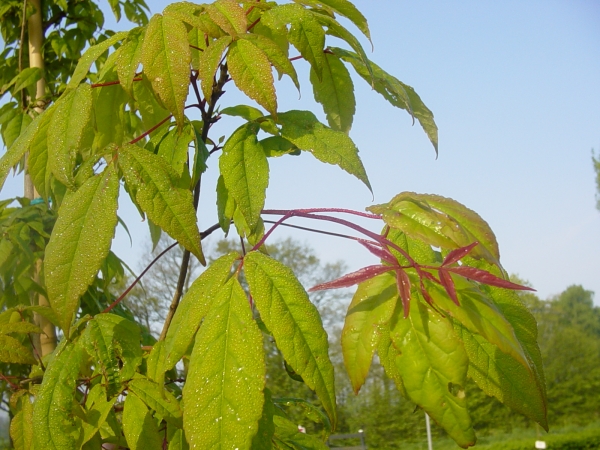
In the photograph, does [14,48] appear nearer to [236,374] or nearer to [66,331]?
[66,331]

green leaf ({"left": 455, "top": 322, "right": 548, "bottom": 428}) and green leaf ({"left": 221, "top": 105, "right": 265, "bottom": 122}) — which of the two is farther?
green leaf ({"left": 221, "top": 105, "right": 265, "bottom": 122})

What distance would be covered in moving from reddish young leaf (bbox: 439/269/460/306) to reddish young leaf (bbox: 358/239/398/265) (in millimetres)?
46

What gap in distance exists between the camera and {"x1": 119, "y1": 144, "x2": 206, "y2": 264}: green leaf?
0.48 meters

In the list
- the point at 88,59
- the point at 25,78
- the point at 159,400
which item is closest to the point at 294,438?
the point at 159,400

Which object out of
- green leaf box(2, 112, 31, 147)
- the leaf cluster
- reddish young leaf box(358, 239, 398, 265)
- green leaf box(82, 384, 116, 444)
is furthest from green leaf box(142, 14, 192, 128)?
green leaf box(2, 112, 31, 147)

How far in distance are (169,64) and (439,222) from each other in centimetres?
30

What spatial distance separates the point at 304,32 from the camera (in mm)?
601

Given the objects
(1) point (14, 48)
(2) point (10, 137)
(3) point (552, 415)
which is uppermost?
(1) point (14, 48)

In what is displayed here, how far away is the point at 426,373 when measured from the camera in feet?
1.33

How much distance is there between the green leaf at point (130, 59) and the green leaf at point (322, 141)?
6.5 inches

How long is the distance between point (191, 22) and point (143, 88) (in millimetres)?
187

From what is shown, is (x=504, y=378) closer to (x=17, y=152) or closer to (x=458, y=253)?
(x=458, y=253)

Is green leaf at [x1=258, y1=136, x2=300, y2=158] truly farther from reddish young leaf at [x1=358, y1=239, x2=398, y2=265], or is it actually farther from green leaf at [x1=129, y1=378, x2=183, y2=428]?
green leaf at [x1=129, y1=378, x2=183, y2=428]

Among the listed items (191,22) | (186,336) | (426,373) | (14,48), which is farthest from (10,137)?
(426,373)
